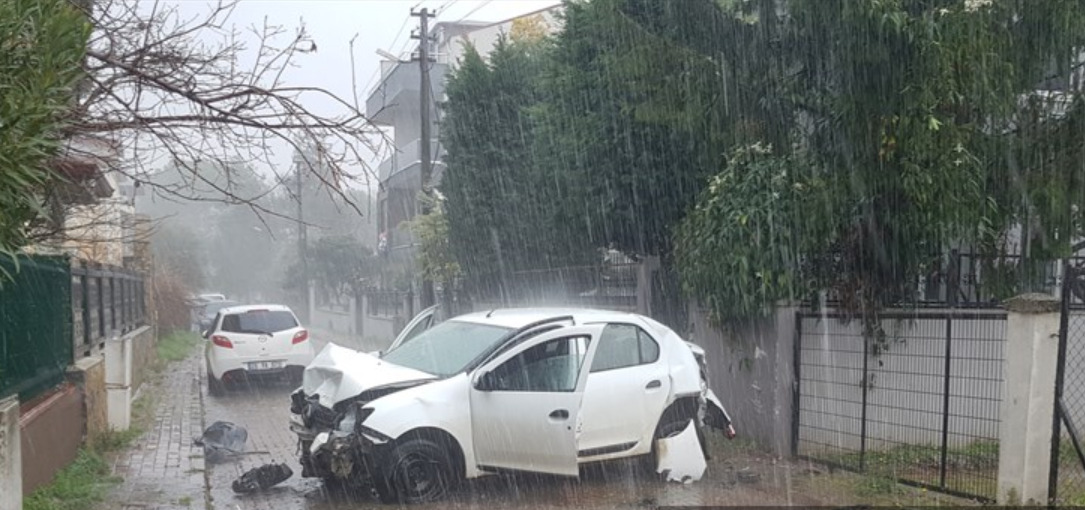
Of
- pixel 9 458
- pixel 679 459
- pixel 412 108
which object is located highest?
pixel 412 108

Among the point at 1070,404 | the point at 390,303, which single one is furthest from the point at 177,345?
the point at 1070,404

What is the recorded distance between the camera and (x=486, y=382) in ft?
26.1

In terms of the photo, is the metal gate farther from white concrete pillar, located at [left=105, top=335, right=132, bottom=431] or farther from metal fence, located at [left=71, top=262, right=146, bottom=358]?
white concrete pillar, located at [left=105, top=335, right=132, bottom=431]

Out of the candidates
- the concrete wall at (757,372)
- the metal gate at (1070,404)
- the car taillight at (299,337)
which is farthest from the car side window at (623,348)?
the car taillight at (299,337)

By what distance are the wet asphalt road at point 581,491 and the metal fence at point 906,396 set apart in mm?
709

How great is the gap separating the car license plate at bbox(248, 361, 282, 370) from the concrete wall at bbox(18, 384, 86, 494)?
6349mm

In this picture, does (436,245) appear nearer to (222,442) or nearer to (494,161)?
(494,161)

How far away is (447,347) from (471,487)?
4.59ft

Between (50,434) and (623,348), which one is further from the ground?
(623,348)

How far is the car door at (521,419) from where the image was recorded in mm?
7875

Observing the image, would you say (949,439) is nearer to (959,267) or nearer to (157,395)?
(959,267)

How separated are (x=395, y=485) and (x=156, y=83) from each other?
3586mm

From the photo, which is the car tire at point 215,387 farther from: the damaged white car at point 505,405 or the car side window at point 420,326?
the damaged white car at point 505,405

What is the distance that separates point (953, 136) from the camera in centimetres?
890
